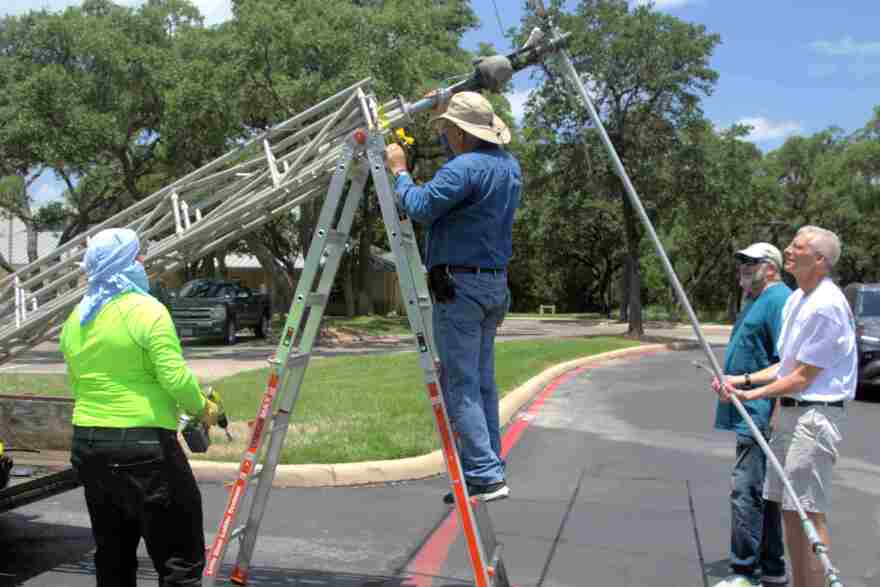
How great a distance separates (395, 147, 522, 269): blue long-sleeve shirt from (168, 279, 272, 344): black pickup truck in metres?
19.4

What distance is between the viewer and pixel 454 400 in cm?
362

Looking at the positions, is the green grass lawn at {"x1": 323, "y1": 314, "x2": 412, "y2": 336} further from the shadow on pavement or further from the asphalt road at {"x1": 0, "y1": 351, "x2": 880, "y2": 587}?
the shadow on pavement

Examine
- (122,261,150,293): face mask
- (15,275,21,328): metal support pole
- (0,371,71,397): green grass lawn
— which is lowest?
(0,371,71,397): green grass lawn

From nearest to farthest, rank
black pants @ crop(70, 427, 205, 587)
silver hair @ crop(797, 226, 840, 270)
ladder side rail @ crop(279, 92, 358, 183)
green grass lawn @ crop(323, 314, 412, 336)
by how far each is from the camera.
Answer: black pants @ crop(70, 427, 205, 587), silver hair @ crop(797, 226, 840, 270), ladder side rail @ crop(279, 92, 358, 183), green grass lawn @ crop(323, 314, 412, 336)

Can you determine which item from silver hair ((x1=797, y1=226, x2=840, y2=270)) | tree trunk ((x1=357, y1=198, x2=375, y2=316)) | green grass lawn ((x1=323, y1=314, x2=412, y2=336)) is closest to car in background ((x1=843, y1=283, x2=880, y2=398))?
silver hair ((x1=797, y1=226, x2=840, y2=270))

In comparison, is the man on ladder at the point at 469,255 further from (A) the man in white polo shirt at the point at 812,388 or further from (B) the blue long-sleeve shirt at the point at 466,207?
(A) the man in white polo shirt at the point at 812,388

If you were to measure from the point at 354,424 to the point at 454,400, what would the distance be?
5.02 metres

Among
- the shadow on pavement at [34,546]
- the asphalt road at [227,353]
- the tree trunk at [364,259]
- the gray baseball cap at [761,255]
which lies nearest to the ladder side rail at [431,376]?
the gray baseball cap at [761,255]

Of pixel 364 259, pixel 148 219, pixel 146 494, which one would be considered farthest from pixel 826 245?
pixel 364 259

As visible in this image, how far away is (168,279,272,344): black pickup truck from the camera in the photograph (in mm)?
22736

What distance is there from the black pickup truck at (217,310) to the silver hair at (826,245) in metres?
19.8

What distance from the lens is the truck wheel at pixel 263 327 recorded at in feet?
85.6

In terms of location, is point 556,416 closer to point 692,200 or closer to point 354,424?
point 354,424

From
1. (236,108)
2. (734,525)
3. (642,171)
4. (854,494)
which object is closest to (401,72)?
(236,108)
